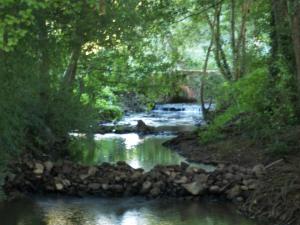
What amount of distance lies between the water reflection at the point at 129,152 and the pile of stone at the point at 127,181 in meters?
2.35

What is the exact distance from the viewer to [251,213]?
9664 mm

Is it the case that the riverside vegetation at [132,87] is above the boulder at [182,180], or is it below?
above

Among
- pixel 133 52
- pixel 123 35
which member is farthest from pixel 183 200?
pixel 133 52

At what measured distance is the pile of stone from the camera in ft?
35.9

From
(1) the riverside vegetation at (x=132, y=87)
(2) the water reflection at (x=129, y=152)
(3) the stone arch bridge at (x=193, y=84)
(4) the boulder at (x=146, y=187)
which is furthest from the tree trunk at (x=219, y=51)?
(4) the boulder at (x=146, y=187)

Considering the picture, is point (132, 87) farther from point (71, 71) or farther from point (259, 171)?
point (259, 171)

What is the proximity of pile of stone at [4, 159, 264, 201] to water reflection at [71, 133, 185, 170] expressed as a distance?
2349 mm

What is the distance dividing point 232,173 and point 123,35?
4.55 meters

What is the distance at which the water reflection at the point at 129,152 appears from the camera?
577 inches

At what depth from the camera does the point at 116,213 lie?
980 cm

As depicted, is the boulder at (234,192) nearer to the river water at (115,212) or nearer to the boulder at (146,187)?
the river water at (115,212)

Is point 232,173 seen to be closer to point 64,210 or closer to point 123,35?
point 64,210

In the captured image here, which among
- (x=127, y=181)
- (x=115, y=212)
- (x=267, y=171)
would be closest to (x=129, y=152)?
(x=127, y=181)

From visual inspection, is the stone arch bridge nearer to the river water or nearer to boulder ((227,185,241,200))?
the river water
